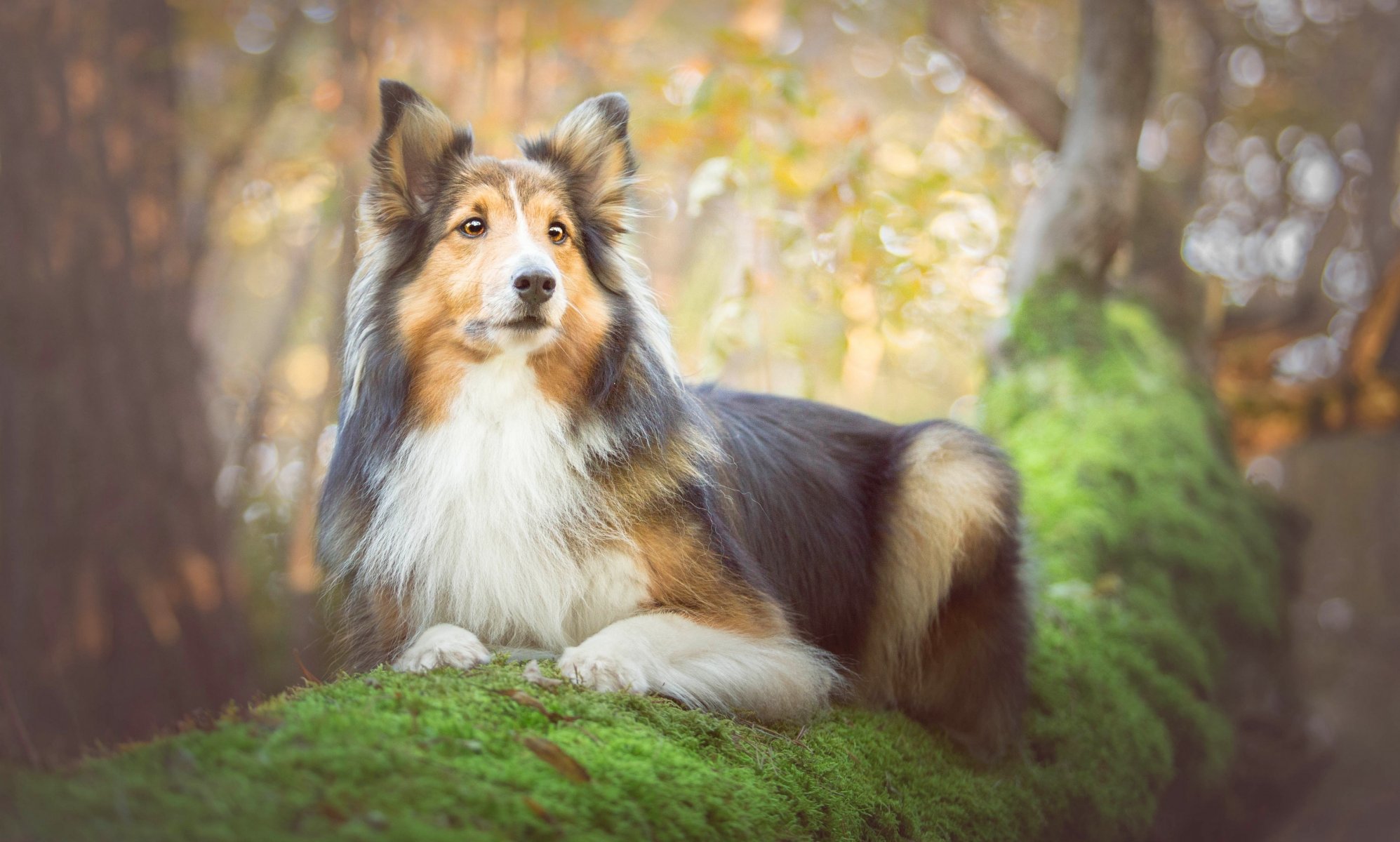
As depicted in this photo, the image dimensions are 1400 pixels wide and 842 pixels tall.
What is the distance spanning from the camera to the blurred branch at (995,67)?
6.99 m

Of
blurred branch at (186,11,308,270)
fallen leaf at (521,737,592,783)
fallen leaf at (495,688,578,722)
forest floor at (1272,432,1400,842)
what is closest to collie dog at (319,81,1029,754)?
fallen leaf at (495,688,578,722)

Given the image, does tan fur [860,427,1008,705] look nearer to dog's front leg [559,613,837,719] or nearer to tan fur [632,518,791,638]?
dog's front leg [559,613,837,719]

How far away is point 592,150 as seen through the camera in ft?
11.4

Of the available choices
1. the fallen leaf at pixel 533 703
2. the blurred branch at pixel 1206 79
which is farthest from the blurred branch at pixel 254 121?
the blurred branch at pixel 1206 79

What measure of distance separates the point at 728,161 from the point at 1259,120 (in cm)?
779

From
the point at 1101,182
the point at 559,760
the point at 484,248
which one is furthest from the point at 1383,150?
the point at 559,760

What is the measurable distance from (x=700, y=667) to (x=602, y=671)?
32 centimetres

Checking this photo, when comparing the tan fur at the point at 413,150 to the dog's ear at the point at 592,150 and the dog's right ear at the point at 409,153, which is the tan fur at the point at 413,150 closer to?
the dog's right ear at the point at 409,153

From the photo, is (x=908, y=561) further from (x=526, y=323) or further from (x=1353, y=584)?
(x=1353, y=584)

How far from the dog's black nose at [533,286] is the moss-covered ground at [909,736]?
3.44 feet

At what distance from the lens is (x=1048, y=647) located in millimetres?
4309

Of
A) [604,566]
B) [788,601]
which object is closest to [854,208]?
[788,601]

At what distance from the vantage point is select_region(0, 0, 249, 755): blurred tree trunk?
5.96 m

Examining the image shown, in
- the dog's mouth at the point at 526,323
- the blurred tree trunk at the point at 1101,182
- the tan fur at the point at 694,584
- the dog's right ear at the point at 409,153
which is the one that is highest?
the blurred tree trunk at the point at 1101,182
